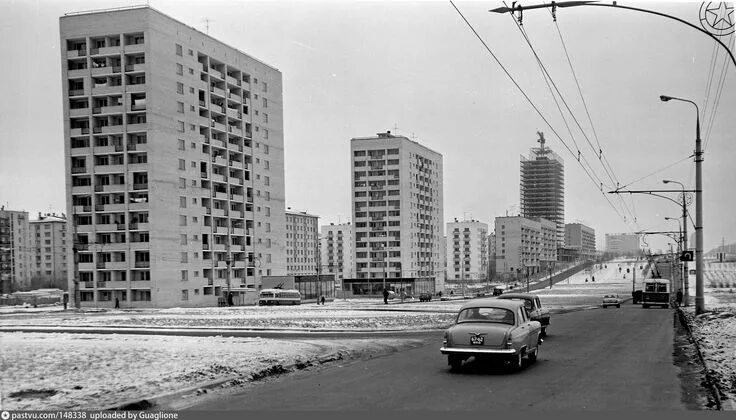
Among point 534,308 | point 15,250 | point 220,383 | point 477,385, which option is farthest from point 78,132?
point 477,385

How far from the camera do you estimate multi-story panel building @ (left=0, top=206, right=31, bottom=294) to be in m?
120

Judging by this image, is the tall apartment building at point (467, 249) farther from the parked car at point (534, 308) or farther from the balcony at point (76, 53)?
the parked car at point (534, 308)

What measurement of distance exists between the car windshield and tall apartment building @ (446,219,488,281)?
17813cm

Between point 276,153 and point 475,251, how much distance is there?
107 metres

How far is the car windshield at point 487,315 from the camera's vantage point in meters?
14.6

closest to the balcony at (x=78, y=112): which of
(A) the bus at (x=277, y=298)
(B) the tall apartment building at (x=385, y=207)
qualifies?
(A) the bus at (x=277, y=298)

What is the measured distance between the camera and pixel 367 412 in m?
9.70

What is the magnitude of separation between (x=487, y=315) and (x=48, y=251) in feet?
446

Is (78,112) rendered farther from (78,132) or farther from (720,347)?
(720,347)

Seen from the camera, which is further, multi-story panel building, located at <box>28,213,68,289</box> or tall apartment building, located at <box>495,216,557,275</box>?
tall apartment building, located at <box>495,216,557,275</box>

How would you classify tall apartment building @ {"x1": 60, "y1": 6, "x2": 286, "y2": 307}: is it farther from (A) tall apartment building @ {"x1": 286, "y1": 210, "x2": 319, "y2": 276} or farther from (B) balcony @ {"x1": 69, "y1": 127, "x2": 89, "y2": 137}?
(A) tall apartment building @ {"x1": 286, "y1": 210, "x2": 319, "y2": 276}

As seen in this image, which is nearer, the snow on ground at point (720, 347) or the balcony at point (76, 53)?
the snow on ground at point (720, 347)

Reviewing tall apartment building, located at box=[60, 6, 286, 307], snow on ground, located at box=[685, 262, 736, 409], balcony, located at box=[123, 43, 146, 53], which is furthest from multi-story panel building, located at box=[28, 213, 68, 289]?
snow on ground, located at box=[685, 262, 736, 409]

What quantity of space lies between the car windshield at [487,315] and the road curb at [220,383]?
365 centimetres
